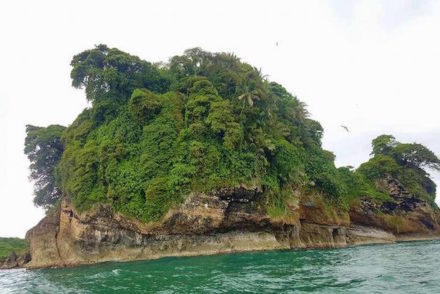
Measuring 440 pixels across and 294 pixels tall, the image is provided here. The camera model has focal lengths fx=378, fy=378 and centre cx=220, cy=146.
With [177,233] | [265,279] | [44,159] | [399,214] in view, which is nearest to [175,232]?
[177,233]

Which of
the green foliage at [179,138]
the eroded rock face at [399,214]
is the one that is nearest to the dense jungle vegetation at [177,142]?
the green foliage at [179,138]

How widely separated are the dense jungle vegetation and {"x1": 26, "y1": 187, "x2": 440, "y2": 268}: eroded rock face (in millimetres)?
1074

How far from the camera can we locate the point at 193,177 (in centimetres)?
3033

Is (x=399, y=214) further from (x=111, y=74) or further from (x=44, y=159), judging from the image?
(x=44, y=159)

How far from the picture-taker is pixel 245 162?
3222cm

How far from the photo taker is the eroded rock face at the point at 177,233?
29234mm

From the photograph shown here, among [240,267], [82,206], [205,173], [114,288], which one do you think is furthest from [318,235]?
[114,288]

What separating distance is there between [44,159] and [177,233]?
72.1ft

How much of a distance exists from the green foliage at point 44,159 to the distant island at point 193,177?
4.5 inches

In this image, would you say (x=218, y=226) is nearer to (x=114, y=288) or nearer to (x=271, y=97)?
(x=114, y=288)

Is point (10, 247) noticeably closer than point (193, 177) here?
No

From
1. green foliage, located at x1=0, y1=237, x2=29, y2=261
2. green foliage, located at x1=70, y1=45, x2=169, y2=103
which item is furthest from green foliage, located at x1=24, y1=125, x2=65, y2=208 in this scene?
green foliage, located at x1=0, y1=237, x2=29, y2=261

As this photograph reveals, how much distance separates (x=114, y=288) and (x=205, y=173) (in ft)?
49.7

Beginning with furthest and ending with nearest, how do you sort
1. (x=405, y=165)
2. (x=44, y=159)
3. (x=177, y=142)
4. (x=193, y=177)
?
(x=405, y=165) < (x=44, y=159) < (x=177, y=142) < (x=193, y=177)
